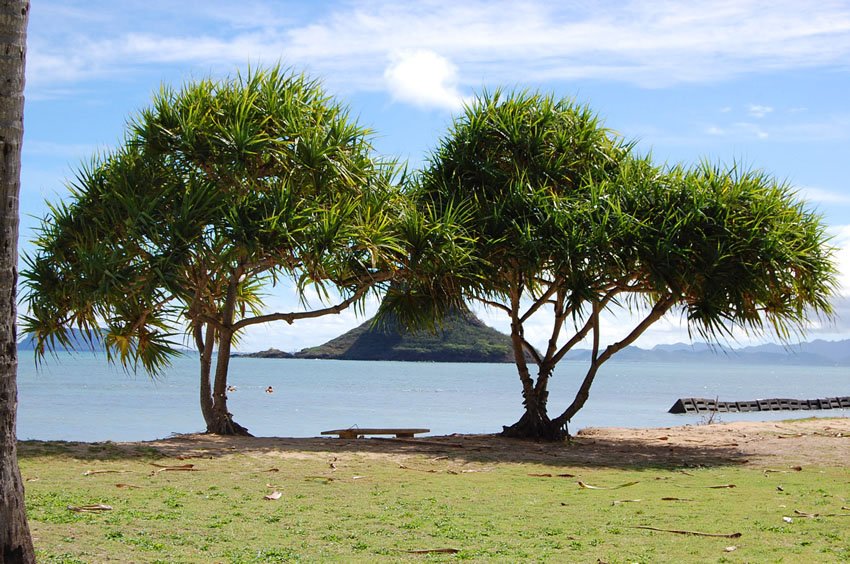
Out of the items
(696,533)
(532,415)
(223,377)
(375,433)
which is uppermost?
(223,377)

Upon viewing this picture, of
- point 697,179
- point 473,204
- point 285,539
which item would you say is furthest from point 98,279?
point 697,179

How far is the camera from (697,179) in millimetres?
14859

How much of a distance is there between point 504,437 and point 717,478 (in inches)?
204

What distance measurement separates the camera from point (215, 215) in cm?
1322

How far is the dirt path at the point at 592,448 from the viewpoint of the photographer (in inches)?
516

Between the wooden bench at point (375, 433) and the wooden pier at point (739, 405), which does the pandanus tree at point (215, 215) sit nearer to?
the wooden bench at point (375, 433)

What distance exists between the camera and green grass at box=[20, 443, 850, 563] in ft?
21.3

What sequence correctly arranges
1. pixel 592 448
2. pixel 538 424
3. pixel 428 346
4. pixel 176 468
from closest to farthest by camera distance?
1. pixel 176 468
2. pixel 592 448
3. pixel 538 424
4. pixel 428 346

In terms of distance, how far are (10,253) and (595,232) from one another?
33.8ft

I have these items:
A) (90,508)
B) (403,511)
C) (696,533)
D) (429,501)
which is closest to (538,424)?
(429,501)

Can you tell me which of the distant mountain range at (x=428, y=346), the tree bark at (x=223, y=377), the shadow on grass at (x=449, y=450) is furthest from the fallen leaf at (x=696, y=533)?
the distant mountain range at (x=428, y=346)

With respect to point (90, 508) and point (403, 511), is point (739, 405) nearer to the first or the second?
point (403, 511)

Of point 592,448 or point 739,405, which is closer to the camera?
point 592,448

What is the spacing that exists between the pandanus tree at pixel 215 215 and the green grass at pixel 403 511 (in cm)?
256
